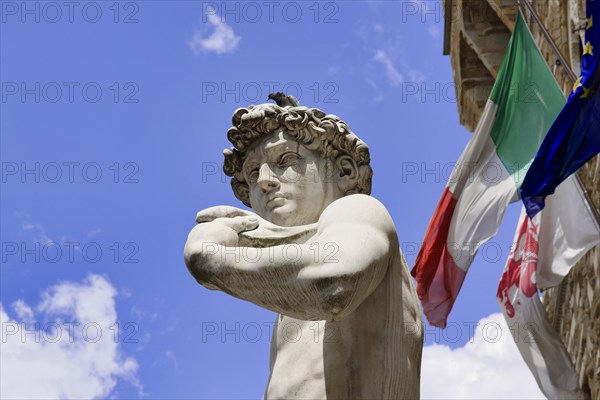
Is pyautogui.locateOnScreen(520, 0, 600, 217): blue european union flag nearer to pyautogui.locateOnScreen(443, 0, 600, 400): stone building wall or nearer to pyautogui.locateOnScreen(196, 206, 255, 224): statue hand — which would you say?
pyautogui.locateOnScreen(443, 0, 600, 400): stone building wall

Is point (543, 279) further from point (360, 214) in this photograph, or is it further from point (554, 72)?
point (360, 214)

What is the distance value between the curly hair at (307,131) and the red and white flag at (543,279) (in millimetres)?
6791

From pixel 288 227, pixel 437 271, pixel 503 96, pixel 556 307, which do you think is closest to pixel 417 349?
pixel 288 227

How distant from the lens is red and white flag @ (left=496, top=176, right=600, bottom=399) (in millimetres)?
10148

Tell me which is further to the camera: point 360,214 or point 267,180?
point 267,180

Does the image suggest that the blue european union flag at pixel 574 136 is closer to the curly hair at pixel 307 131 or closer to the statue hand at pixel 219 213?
the curly hair at pixel 307 131

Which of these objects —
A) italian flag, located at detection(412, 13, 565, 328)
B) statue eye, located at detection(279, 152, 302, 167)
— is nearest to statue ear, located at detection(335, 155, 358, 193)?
statue eye, located at detection(279, 152, 302, 167)

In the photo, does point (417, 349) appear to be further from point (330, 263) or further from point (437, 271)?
point (437, 271)

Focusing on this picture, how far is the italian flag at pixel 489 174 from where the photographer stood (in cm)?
991

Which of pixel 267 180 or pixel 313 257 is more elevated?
pixel 267 180

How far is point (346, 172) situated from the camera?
353 centimetres

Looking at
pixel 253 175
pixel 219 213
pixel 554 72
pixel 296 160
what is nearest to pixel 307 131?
pixel 296 160

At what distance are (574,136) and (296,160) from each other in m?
5.16

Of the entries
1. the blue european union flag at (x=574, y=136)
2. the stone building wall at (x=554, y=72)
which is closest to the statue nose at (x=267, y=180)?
the blue european union flag at (x=574, y=136)
